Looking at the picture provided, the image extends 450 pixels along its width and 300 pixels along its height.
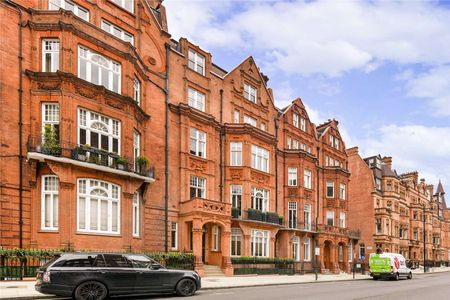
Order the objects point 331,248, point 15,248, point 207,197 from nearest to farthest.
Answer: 1. point 15,248
2. point 207,197
3. point 331,248

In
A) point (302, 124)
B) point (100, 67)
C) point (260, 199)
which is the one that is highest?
point (100, 67)

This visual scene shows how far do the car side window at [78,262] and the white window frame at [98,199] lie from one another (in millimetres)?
6886

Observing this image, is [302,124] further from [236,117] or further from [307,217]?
[236,117]

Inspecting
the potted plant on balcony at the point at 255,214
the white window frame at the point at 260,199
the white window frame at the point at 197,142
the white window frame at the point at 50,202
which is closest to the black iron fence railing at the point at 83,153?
the white window frame at the point at 50,202

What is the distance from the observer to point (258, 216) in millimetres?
33438

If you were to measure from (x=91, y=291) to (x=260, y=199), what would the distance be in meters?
22.5

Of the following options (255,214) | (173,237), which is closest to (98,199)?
(173,237)

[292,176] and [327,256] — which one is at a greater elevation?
[292,176]

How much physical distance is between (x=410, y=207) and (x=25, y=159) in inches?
2568

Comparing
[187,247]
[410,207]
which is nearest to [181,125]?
[187,247]

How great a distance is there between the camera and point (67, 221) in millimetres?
20078

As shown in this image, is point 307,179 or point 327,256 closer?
point 307,179

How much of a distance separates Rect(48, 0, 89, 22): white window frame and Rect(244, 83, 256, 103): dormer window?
15317 millimetres

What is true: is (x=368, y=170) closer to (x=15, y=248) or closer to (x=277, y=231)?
(x=277, y=231)
